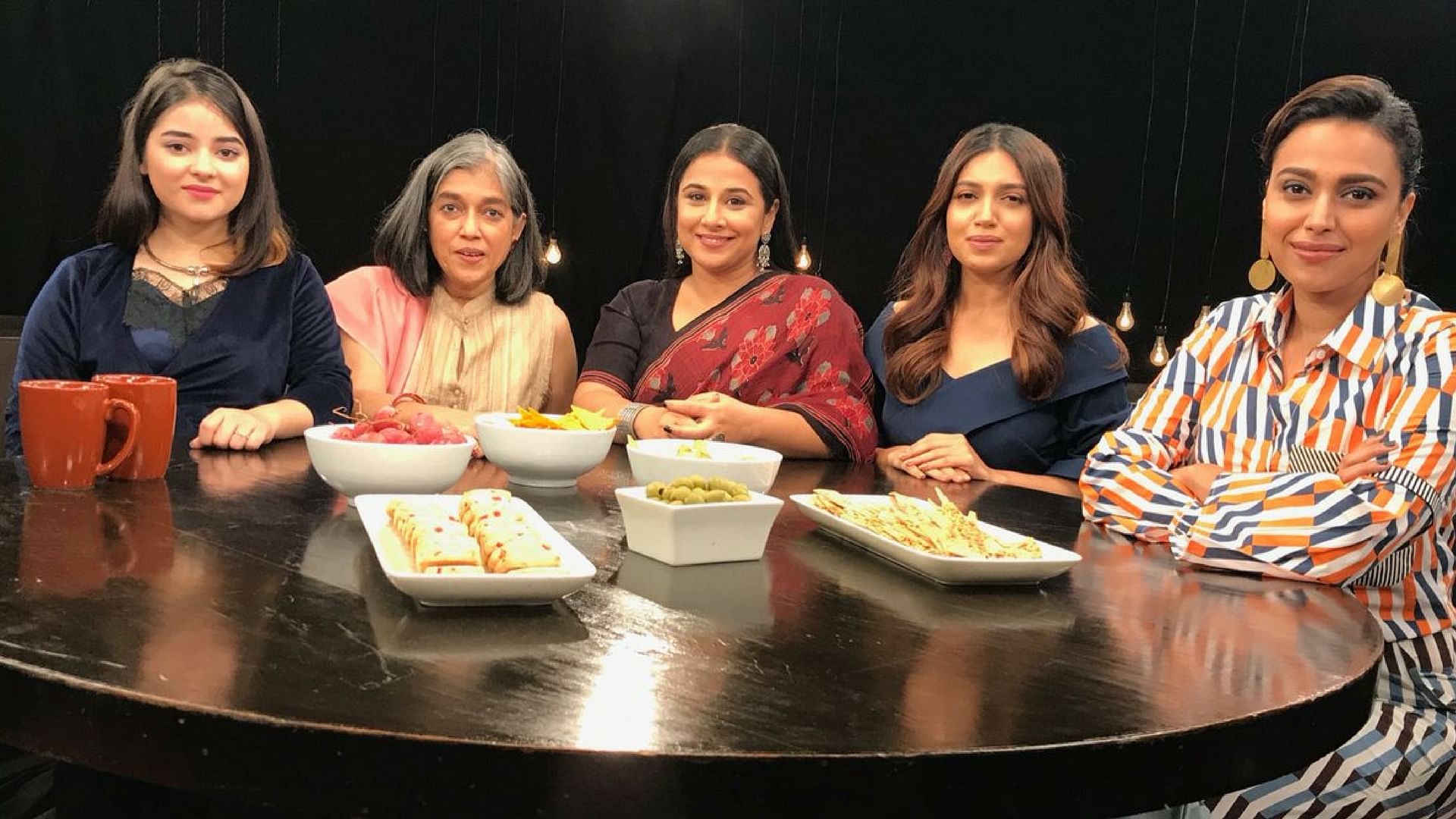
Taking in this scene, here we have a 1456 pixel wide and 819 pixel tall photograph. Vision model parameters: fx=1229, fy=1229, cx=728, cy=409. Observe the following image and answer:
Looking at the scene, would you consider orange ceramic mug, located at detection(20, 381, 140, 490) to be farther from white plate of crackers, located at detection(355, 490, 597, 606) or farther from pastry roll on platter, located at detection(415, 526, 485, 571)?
pastry roll on platter, located at detection(415, 526, 485, 571)

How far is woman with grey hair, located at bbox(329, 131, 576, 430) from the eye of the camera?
2848 mm

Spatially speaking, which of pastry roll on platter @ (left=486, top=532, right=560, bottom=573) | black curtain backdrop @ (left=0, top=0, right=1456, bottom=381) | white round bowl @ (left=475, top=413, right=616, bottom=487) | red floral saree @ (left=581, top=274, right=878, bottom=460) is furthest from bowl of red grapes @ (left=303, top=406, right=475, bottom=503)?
black curtain backdrop @ (left=0, top=0, right=1456, bottom=381)

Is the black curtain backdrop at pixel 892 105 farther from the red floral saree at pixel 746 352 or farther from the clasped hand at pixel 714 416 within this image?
the clasped hand at pixel 714 416

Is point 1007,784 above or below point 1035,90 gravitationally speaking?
below

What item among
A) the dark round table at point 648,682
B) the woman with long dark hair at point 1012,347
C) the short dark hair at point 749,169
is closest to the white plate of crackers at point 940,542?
the dark round table at point 648,682

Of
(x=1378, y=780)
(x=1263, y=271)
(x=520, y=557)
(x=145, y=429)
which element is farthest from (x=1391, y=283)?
(x=145, y=429)

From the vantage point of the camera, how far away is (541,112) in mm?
5414

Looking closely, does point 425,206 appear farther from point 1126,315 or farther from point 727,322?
point 1126,315

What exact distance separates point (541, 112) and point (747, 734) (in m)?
4.91

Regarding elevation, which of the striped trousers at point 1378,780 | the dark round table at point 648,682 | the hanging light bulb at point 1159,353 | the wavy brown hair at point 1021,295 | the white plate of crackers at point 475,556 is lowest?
the striped trousers at point 1378,780

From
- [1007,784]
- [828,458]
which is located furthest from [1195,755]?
[828,458]

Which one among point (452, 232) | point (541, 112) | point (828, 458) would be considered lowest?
point (828, 458)

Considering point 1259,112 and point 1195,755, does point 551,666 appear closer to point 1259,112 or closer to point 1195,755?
point 1195,755

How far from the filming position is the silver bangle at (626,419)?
2.52m
